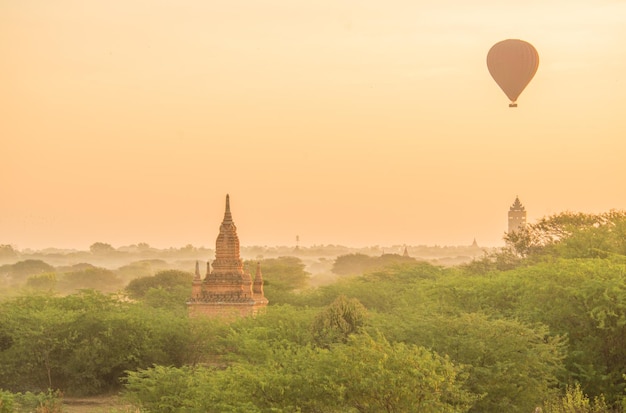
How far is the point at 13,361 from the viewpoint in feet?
161

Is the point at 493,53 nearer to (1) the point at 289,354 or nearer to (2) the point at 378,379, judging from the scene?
(1) the point at 289,354

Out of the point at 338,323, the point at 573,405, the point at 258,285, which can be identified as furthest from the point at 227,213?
the point at 573,405

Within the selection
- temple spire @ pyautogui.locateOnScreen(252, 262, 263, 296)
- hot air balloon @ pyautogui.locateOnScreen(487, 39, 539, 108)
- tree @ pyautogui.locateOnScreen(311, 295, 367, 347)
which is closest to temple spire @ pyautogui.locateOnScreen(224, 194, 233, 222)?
temple spire @ pyautogui.locateOnScreen(252, 262, 263, 296)

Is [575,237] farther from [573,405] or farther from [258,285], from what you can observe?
[573,405]

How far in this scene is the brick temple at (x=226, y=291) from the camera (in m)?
53.1

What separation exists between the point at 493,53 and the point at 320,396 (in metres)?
36.3

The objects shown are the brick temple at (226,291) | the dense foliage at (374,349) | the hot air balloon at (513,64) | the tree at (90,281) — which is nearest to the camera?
the dense foliage at (374,349)

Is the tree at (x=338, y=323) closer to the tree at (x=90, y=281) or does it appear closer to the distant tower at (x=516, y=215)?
the tree at (x=90, y=281)

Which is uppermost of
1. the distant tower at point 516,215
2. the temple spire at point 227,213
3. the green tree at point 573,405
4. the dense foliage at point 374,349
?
the distant tower at point 516,215

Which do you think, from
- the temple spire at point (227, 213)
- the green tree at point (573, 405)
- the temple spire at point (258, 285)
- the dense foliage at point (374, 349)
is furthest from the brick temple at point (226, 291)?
the green tree at point (573, 405)

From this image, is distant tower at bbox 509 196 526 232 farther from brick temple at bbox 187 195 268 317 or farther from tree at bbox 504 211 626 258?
brick temple at bbox 187 195 268 317

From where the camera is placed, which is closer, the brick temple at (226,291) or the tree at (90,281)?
the brick temple at (226,291)

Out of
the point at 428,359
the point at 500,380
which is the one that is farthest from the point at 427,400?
the point at 500,380

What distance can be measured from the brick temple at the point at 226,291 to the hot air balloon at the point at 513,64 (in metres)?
18.9
